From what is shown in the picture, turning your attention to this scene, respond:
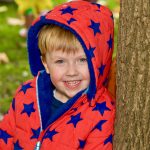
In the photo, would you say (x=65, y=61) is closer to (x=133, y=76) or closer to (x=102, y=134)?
(x=102, y=134)

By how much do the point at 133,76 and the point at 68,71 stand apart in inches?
19.7

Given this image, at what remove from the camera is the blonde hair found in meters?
2.37

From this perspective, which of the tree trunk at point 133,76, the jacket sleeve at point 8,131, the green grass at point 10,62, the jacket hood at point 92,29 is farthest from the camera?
the green grass at point 10,62

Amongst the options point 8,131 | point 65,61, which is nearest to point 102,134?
point 65,61

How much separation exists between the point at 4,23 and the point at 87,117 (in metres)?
4.29

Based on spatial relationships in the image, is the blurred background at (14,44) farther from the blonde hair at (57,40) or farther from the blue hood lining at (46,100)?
the blonde hair at (57,40)

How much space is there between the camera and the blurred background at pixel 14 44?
15.5ft

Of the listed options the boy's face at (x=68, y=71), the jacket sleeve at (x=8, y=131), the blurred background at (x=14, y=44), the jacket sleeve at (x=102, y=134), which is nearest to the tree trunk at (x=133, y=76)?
the jacket sleeve at (x=102, y=134)

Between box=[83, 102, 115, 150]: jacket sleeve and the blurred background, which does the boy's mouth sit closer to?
box=[83, 102, 115, 150]: jacket sleeve

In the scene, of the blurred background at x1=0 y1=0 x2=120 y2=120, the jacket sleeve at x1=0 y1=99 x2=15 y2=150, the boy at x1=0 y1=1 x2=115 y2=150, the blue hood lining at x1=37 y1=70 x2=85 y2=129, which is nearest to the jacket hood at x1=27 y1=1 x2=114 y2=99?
the boy at x1=0 y1=1 x2=115 y2=150

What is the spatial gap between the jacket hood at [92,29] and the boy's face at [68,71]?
63 mm

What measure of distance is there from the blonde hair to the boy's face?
0.08ft

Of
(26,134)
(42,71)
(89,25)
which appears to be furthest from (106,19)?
(26,134)

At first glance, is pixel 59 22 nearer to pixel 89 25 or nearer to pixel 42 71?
pixel 89 25
